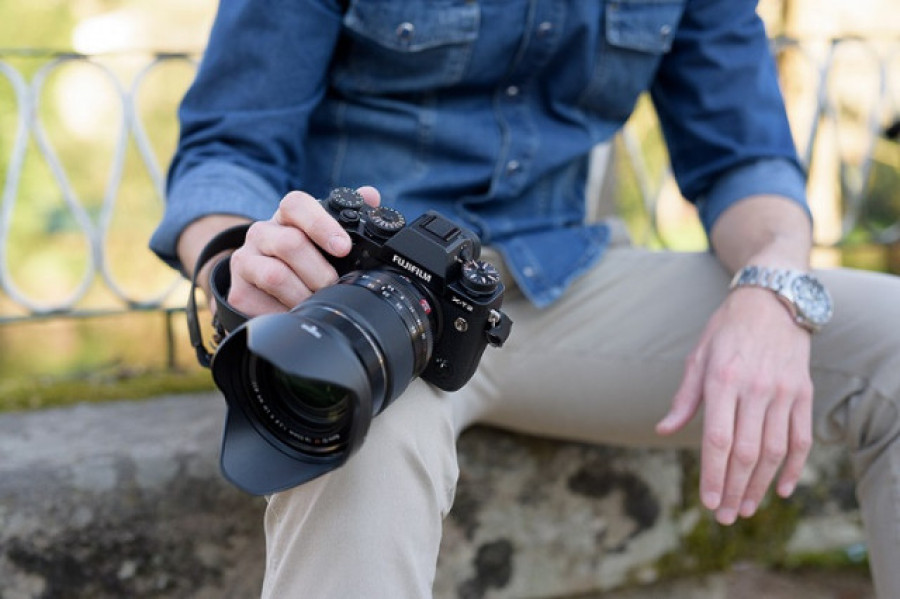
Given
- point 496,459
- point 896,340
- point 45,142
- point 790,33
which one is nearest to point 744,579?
point 496,459

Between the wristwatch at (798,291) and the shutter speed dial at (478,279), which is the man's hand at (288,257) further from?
the wristwatch at (798,291)

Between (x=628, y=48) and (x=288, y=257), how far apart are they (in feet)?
2.48

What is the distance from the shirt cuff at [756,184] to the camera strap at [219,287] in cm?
78

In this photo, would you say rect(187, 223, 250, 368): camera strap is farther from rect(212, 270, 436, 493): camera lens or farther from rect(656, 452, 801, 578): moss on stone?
rect(656, 452, 801, 578): moss on stone

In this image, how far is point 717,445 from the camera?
125 cm

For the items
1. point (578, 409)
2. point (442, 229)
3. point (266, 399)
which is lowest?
point (578, 409)

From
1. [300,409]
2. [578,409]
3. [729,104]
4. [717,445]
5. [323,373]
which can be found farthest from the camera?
[729,104]

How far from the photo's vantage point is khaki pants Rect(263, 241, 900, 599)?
1.00 metres

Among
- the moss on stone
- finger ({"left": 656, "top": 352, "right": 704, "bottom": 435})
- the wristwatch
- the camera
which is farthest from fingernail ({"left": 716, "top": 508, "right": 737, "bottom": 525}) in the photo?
the moss on stone

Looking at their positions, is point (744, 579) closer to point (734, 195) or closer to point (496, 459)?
point (496, 459)

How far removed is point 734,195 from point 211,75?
0.80 m

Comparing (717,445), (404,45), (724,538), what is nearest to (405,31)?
(404,45)

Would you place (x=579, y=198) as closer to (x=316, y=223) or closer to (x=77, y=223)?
(x=316, y=223)

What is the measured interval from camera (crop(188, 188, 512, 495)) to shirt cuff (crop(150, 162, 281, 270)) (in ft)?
0.50
